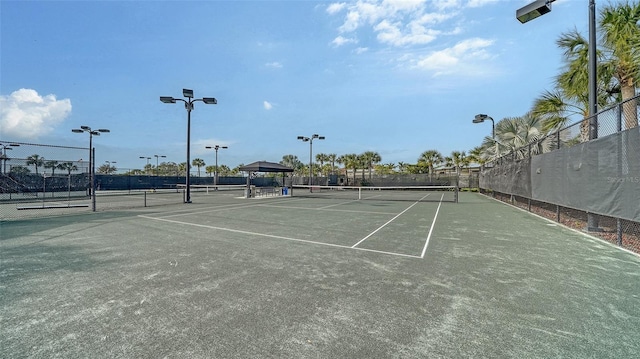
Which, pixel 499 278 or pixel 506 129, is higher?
pixel 506 129

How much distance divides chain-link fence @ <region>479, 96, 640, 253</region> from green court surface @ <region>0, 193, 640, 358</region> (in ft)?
3.16

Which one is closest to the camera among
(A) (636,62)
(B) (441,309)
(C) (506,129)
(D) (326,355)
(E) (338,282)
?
(D) (326,355)

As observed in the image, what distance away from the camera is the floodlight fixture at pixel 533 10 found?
685cm

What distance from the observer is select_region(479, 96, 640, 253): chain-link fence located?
18.1ft

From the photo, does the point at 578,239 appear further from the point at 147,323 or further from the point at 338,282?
the point at 147,323

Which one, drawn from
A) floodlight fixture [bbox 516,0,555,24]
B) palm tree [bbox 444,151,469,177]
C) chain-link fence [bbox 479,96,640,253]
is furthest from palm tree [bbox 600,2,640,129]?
palm tree [bbox 444,151,469,177]

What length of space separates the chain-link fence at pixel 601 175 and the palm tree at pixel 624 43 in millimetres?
1327

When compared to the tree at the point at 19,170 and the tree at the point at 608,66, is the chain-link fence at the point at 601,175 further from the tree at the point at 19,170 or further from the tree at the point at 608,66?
the tree at the point at 19,170

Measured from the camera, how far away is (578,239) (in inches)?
279

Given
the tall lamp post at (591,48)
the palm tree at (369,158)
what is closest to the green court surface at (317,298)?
the tall lamp post at (591,48)

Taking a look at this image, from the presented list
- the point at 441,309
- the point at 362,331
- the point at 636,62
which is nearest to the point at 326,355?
the point at 362,331

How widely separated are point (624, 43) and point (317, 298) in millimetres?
12300

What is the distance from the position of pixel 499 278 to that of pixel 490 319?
1.56m

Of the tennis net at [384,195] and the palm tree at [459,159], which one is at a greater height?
the palm tree at [459,159]
